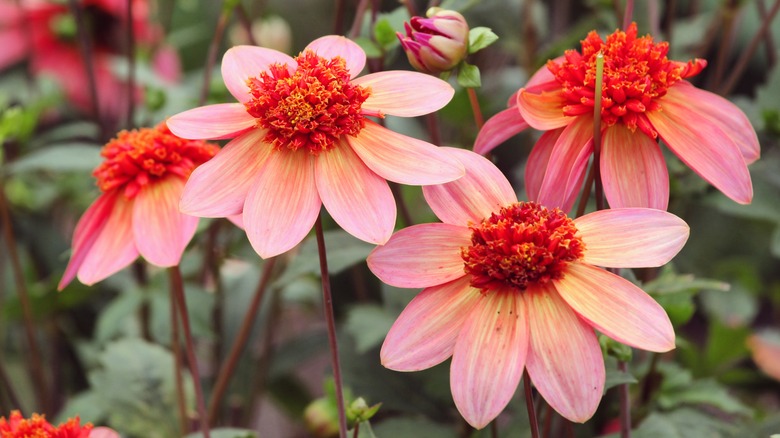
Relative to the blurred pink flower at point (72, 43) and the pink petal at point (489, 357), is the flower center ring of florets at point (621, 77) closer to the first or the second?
the pink petal at point (489, 357)

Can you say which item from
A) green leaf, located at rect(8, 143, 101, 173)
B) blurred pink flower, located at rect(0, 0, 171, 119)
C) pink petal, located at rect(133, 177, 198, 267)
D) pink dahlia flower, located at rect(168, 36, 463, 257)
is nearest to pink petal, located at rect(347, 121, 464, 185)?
pink dahlia flower, located at rect(168, 36, 463, 257)

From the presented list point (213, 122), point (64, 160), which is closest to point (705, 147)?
point (213, 122)

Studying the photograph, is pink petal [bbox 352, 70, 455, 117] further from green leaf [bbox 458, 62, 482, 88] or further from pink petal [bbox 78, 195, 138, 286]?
pink petal [bbox 78, 195, 138, 286]

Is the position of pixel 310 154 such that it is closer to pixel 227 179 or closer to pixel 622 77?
pixel 227 179

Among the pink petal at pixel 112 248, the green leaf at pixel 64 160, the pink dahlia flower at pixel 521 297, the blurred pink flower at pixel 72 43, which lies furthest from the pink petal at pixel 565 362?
the blurred pink flower at pixel 72 43

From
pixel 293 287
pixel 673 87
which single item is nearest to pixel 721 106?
pixel 673 87

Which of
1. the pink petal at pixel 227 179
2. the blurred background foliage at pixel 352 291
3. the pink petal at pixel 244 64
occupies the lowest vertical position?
the blurred background foliage at pixel 352 291
